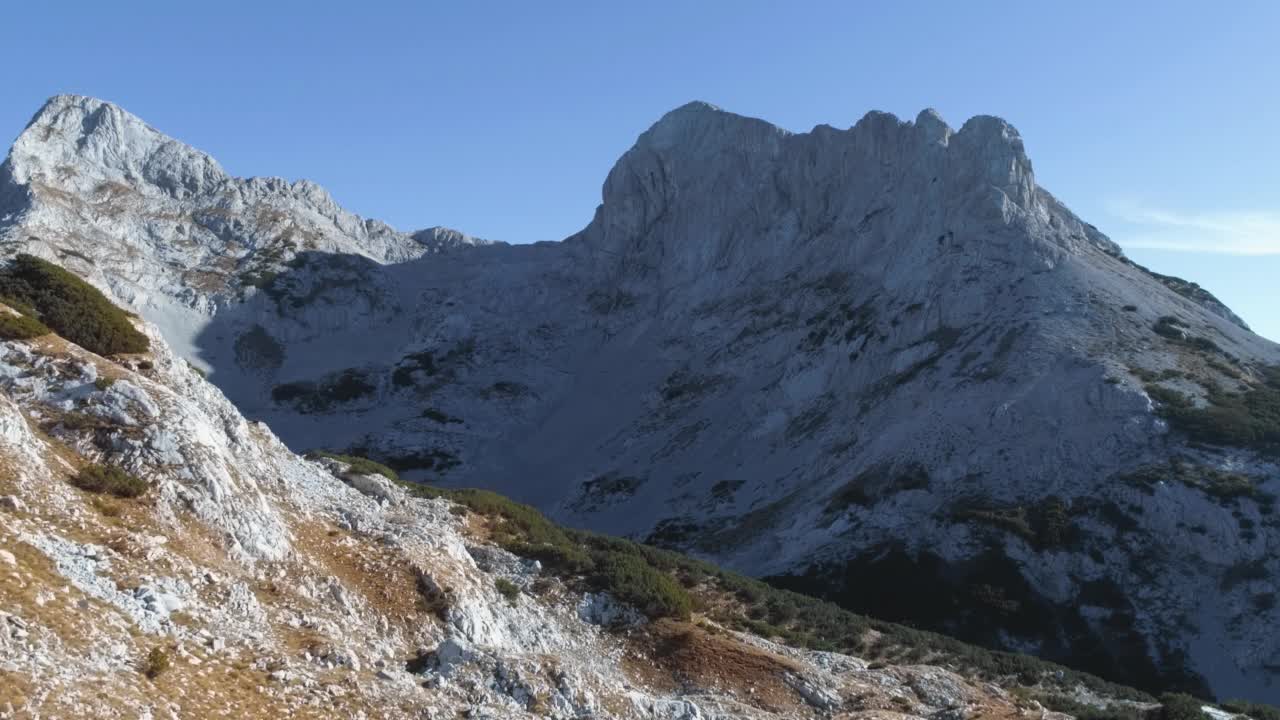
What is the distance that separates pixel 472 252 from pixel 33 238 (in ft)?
259

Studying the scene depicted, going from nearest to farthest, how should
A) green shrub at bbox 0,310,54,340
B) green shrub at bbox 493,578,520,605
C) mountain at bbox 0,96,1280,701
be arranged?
green shrub at bbox 0,310,54,340 < green shrub at bbox 493,578,520,605 < mountain at bbox 0,96,1280,701

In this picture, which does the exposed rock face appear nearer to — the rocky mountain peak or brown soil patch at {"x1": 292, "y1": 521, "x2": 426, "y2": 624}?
brown soil patch at {"x1": 292, "y1": 521, "x2": 426, "y2": 624}

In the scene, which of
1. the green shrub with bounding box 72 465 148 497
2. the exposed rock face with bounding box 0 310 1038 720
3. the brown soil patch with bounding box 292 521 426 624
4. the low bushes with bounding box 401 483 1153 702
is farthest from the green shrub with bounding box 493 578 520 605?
the green shrub with bounding box 72 465 148 497

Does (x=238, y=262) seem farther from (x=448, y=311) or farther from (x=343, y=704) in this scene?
(x=343, y=704)

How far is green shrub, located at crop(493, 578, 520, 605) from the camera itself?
30.2 metres

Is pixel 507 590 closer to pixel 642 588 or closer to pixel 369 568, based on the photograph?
pixel 642 588

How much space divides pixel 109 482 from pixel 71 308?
10.7 metres

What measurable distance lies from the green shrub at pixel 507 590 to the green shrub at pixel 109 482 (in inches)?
440

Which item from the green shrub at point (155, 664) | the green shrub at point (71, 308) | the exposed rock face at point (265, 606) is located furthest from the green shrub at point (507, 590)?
the green shrub at point (155, 664)

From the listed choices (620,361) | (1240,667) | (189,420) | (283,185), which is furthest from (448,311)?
(189,420)

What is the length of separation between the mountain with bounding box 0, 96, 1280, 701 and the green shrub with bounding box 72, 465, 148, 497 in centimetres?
5402

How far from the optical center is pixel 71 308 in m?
30.3

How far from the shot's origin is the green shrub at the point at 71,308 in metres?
29.7

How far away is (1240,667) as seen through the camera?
195 feet
